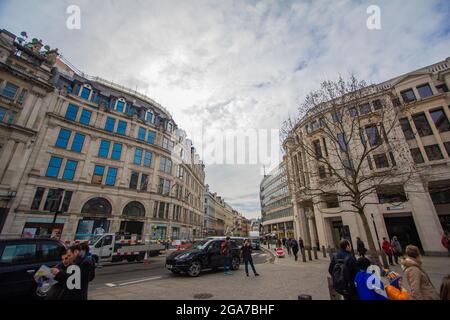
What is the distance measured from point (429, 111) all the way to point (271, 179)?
4583 cm

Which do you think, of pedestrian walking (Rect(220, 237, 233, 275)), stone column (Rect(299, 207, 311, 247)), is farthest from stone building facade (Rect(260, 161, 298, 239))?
pedestrian walking (Rect(220, 237, 233, 275))

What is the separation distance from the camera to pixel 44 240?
19.5 ft

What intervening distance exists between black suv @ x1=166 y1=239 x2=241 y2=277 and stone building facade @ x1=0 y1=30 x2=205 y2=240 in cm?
1491

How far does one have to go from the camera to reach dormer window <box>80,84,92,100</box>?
28.7m

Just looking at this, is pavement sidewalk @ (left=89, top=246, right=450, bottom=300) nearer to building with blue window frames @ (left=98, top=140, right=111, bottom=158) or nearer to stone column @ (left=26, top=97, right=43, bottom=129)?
building with blue window frames @ (left=98, top=140, right=111, bottom=158)

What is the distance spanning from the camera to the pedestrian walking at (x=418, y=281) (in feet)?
10.3

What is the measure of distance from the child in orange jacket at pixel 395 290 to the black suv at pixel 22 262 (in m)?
7.35

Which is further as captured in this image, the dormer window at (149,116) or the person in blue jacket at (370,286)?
the dormer window at (149,116)

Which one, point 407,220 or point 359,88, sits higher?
point 359,88

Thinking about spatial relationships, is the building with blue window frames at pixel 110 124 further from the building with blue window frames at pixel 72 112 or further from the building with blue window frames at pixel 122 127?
the building with blue window frames at pixel 72 112

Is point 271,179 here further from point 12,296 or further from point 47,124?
point 12,296

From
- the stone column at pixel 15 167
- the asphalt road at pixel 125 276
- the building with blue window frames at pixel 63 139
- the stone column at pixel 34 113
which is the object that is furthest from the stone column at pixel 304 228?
the stone column at pixel 34 113
